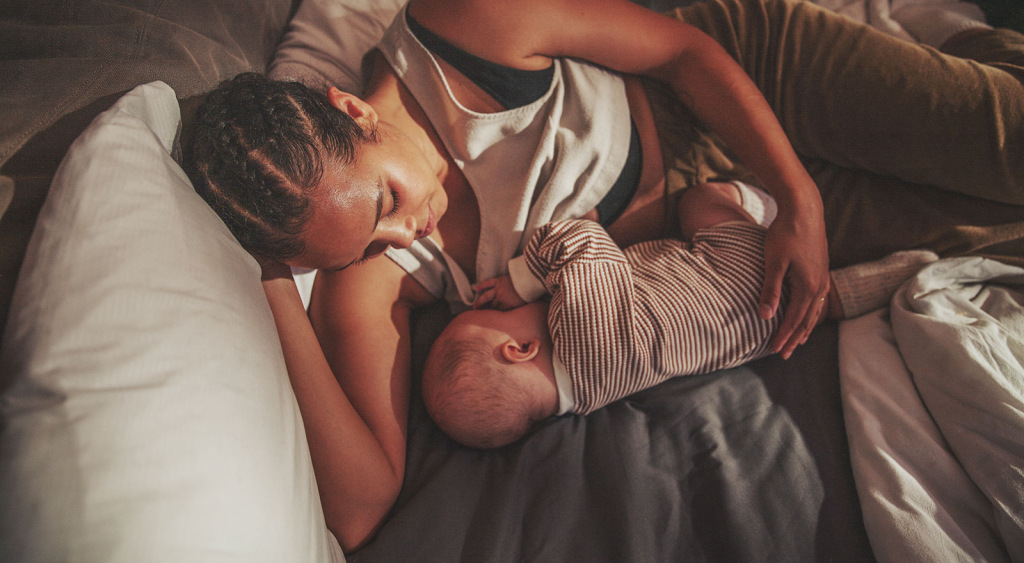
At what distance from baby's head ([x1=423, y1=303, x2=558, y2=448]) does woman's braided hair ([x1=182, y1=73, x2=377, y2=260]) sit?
344 mm

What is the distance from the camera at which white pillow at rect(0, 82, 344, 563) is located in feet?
1.30

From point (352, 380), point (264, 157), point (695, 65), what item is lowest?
point (352, 380)

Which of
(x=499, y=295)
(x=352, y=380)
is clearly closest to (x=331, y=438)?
(x=352, y=380)

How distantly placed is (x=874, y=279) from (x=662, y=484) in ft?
1.92

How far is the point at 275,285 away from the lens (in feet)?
2.61

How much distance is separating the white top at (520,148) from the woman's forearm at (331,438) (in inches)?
10.1

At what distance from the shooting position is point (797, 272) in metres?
0.89

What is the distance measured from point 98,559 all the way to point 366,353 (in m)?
0.54

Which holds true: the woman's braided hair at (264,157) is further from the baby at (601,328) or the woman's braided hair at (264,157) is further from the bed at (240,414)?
the baby at (601,328)

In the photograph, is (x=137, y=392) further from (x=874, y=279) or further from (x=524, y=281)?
(x=874, y=279)

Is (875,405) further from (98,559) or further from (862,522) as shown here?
(98,559)

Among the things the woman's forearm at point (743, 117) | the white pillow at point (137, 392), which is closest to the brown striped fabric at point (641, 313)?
the woman's forearm at point (743, 117)

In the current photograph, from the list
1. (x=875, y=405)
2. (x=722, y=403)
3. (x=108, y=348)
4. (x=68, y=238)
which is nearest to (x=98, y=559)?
(x=108, y=348)

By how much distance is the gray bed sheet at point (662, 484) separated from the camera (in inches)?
29.1
